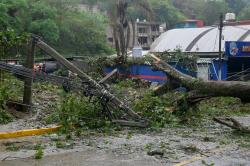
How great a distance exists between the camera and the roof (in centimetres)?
3650

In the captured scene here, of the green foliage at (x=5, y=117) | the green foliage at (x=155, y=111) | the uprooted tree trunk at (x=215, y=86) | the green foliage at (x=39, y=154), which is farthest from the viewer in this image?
the green foliage at (x=155, y=111)

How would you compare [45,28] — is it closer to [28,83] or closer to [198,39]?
[198,39]

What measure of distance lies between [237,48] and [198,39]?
431 inches

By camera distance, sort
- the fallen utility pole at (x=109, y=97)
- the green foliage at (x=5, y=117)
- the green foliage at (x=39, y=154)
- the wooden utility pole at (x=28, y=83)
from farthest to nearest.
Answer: the wooden utility pole at (x=28, y=83) → the green foliage at (x=5, y=117) → the fallen utility pole at (x=109, y=97) → the green foliage at (x=39, y=154)

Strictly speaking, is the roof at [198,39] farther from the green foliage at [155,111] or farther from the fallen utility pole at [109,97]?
the fallen utility pole at [109,97]

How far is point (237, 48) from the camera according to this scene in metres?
28.0

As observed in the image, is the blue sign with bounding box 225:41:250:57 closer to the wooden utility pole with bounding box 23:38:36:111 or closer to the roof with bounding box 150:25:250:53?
the roof with bounding box 150:25:250:53

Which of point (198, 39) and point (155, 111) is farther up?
point (198, 39)

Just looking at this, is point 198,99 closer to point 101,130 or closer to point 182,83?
point 182,83

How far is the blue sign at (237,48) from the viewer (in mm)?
27719

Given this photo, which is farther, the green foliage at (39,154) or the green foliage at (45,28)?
the green foliage at (45,28)

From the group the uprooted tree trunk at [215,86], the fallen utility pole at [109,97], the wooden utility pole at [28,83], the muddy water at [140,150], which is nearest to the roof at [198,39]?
the uprooted tree trunk at [215,86]

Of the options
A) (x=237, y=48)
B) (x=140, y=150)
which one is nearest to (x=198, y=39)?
(x=237, y=48)

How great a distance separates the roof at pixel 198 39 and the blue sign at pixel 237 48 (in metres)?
5.85
